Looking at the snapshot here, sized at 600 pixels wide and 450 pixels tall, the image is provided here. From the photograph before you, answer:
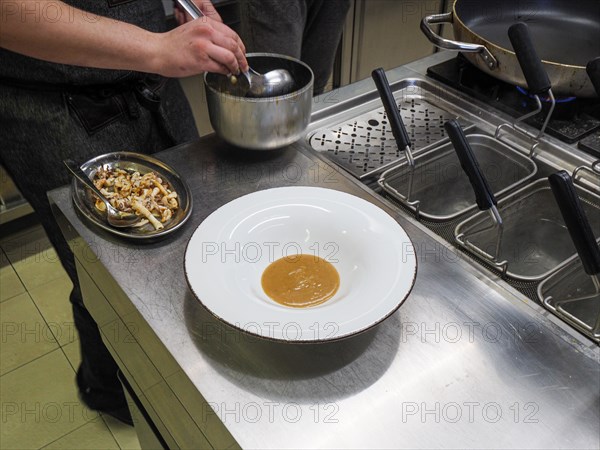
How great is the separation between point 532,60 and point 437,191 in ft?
0.83

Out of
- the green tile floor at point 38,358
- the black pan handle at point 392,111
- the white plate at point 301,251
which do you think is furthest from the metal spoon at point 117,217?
the green tile floor at point 38,358

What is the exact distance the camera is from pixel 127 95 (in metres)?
1.04

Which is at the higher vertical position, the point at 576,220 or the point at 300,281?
the point at 576,220

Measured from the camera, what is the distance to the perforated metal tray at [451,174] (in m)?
0.94

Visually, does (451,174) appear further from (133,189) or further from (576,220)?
(133,189)

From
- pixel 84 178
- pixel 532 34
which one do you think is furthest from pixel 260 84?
pixel 532 34

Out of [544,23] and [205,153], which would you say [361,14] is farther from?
[205,153]

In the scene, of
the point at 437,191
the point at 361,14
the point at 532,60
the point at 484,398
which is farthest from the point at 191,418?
the point at 361,14

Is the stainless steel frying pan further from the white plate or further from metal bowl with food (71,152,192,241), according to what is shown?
metal bowl with food (71,152,192,241)

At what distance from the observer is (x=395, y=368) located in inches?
24.6

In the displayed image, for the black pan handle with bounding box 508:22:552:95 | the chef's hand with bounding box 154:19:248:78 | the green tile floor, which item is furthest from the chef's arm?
the green tile floor

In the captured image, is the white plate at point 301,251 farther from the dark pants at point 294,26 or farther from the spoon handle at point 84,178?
the dark pants at point 294,26

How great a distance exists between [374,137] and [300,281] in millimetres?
415

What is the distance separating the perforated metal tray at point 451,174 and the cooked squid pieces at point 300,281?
0.91 ft
